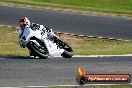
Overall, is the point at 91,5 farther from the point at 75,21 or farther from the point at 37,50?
the point at 37,50

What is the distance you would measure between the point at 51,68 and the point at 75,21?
16293 millimetres

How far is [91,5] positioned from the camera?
3619 centimetres

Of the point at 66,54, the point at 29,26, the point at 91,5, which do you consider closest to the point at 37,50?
the point at 29,26

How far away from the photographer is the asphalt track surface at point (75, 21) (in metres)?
28.2

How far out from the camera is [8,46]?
23984 mm

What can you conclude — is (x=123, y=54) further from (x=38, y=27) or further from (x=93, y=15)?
(x=93, y=15)

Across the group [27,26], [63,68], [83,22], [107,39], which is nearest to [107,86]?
[63,68]

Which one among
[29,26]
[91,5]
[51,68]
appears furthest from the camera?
[91,5]

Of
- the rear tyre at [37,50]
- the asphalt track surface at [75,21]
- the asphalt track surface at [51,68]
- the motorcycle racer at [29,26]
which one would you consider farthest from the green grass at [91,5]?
the rear tyre at [37,50]

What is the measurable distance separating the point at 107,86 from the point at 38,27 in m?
4.82

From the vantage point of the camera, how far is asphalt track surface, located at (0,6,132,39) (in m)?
28.2
